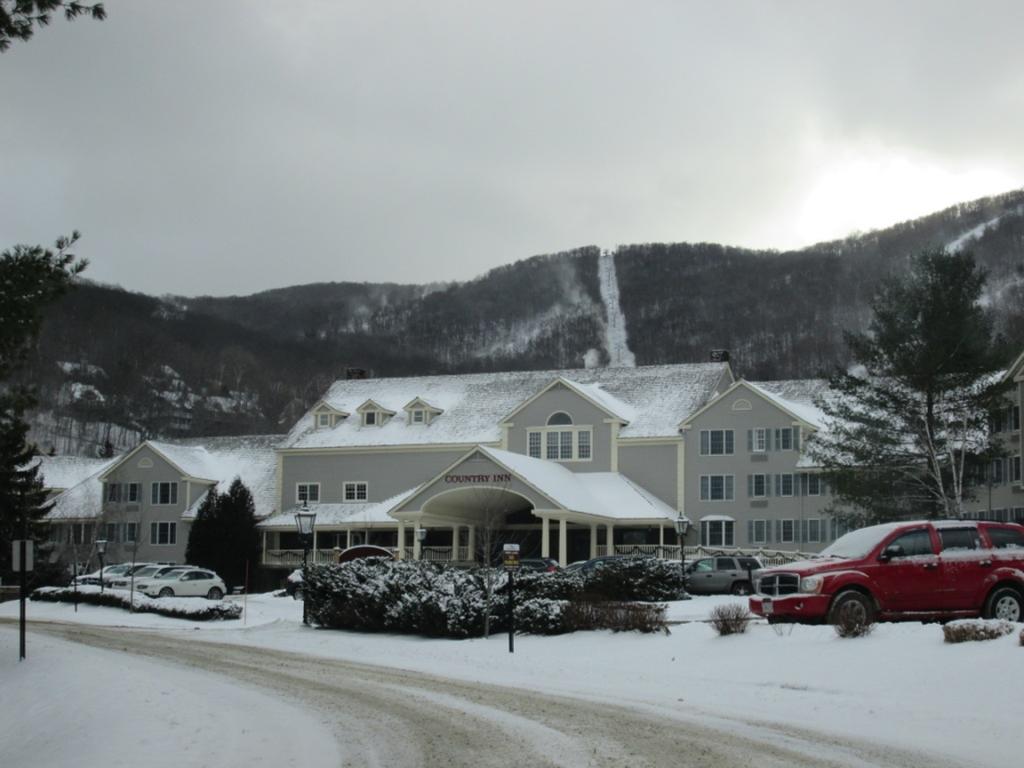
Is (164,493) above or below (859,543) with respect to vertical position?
above

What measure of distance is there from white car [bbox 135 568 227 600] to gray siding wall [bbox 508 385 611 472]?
18591mm

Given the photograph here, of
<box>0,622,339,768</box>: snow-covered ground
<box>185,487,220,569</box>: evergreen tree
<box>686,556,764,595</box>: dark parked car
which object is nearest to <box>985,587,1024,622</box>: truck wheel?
<box>0,622,339,768</box>: snow-covered ground

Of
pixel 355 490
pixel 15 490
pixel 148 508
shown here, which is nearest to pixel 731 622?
pixel 15 490

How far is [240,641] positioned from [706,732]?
1850 cm

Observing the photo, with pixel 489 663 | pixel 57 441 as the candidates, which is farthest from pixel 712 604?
pixel 57 441

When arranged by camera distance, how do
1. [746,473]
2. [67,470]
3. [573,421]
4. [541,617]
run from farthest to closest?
[67,470] < [573,421] < [746,473] < [541,617]

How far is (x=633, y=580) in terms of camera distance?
32.4 metres

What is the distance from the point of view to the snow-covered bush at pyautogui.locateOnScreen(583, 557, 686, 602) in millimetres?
31812

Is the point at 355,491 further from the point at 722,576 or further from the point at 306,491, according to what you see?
the point at 722,576

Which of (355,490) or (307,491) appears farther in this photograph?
(307,491)

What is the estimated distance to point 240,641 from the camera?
30.3 metres

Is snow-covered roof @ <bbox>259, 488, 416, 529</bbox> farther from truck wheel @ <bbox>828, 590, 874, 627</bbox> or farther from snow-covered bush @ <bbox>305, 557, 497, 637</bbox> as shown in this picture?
truck wheel @ <bbox>828, 590, 874, 627</bbox>

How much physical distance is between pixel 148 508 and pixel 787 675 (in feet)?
193

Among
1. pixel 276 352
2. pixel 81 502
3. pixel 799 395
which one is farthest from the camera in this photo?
pixel 276 352
